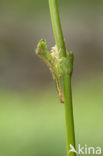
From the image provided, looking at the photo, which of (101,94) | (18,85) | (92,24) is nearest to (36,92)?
(18,85)

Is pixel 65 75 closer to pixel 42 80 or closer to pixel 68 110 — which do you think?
pixel 68 110

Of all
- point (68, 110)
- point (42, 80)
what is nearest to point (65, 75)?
point (68, 110)

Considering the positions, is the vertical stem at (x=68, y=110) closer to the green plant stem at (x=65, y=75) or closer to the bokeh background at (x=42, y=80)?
the green plant stem at (x=65, y=75)

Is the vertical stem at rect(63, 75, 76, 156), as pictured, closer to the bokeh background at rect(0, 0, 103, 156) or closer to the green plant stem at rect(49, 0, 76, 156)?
the green plant stem at rect(49, 0, 76, 156)

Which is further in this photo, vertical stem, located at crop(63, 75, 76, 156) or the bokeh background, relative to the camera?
the bokeh background

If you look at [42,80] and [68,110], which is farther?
[42,80]

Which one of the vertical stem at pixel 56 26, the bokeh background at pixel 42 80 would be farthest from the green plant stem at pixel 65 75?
the bokeh background at pixel 42 80

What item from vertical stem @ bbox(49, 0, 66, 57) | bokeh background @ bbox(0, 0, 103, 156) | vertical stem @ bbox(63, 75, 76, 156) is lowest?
bokeh background @ bbox(0, 0, 103, 156)

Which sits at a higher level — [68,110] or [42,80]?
[68,110]

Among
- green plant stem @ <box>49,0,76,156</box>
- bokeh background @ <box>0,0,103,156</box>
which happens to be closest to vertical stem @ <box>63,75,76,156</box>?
green plant stem @ <box>49,0,76,156</box>
